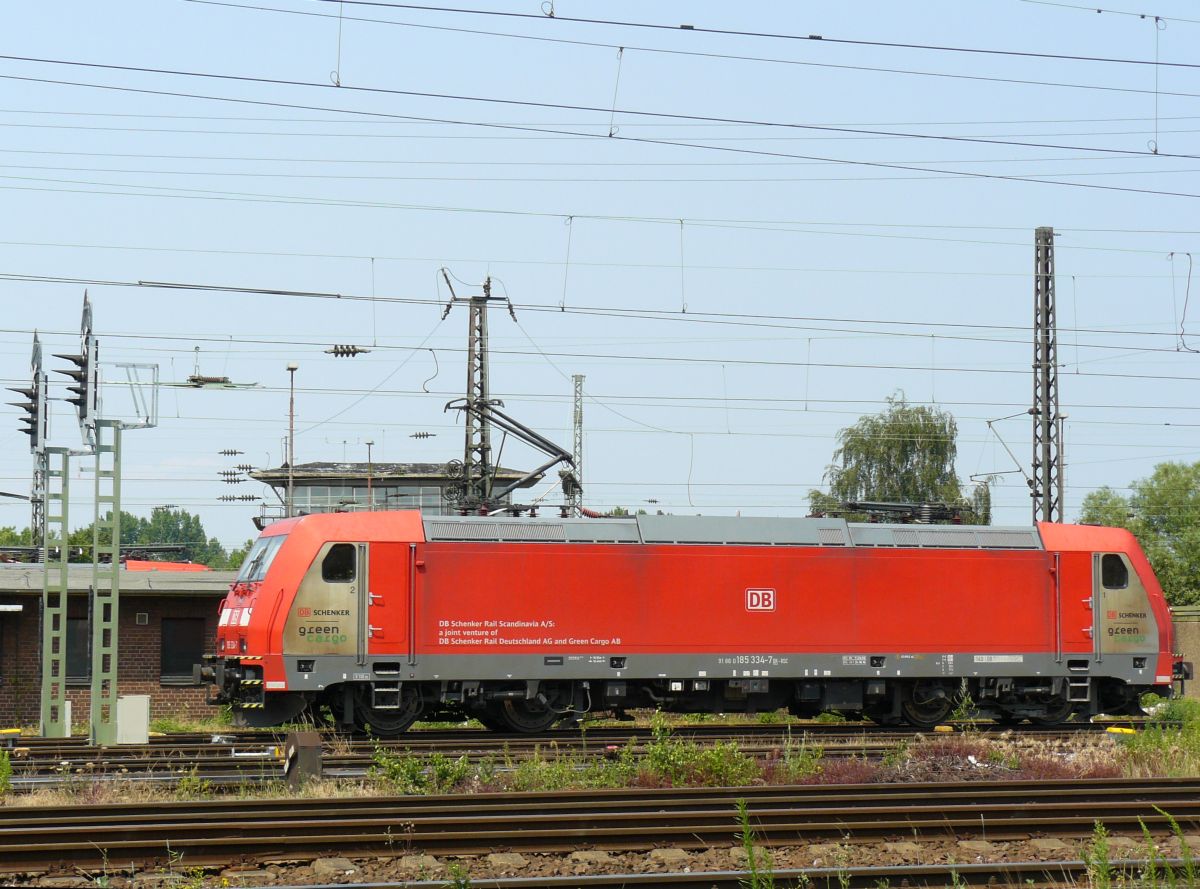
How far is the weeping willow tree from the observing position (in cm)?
5872

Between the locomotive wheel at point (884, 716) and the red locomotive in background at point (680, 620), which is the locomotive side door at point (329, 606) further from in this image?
the locomotive wheel at point (884, 716)

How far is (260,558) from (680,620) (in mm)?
6068

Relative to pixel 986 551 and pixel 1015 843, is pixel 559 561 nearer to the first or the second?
pixel 986 551

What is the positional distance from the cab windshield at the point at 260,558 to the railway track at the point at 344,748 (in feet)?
7.33

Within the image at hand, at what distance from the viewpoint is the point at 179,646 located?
25.2 metres

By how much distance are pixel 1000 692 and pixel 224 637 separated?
1166cm

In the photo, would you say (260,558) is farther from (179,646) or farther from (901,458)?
(901,458)

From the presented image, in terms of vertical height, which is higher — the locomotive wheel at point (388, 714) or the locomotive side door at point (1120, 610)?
the locomotive side door at point (1120, 610)

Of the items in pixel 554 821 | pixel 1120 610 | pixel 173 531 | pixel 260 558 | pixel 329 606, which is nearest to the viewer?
pixel 554 821

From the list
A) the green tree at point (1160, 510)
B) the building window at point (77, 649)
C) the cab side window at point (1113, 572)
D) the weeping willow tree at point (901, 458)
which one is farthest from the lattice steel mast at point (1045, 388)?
the green tree at point (1160, 510)

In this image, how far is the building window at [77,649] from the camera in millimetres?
24750

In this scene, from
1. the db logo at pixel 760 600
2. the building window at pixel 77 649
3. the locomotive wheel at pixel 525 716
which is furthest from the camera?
the building window at pixel 77 649

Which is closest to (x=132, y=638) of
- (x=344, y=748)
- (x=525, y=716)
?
(x=525, y=716)

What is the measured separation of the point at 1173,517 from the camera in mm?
83250
